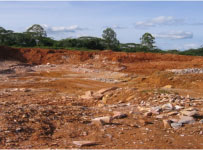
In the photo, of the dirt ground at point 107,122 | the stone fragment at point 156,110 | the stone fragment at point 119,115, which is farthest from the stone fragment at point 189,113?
the stone fragment at point 119,115

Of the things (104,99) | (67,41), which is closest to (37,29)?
(67,41)

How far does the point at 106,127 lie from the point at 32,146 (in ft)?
5.28

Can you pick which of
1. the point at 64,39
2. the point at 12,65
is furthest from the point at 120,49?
the point at 12,65

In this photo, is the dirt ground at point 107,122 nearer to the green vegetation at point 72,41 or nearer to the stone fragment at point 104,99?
the stone fragment at point 104,99

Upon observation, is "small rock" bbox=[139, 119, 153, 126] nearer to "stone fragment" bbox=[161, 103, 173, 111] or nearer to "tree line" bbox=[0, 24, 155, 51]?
"stone fragment" bbox=[161, 103, 173, 111]

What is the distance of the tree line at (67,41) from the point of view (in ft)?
98.2

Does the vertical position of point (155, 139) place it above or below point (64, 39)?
below

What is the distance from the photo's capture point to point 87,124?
5.67 meters

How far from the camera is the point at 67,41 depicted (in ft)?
103

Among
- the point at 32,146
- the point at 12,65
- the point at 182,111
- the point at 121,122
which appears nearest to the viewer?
the point at 32,146

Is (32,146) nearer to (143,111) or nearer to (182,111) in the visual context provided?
(143,111)

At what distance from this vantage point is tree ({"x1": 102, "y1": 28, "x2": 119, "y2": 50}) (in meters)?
31.5

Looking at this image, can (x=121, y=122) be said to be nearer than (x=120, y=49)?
Yes

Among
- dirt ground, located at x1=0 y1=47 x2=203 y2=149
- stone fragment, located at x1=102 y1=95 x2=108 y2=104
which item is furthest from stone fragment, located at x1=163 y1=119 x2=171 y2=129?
stone fragment, located at x1=102 y1=95 x2=108 y2=104
